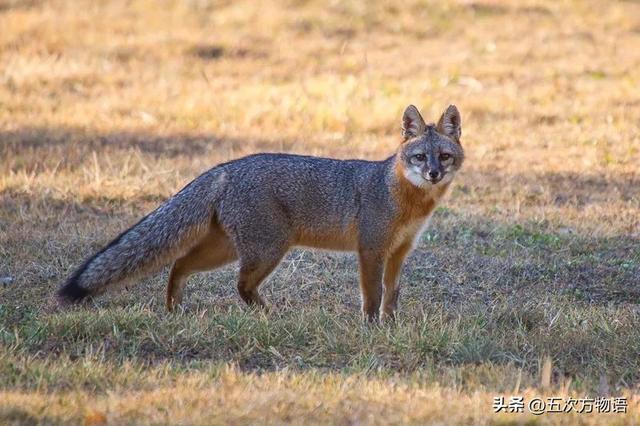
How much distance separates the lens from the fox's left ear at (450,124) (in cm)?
707

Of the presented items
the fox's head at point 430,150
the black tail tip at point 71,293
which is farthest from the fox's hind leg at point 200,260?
the fox's head at point 430,150

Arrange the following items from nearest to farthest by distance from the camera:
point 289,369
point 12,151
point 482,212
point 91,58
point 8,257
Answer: point 289,369
point 8,257
point 482,212
point 12,151
point 91,58

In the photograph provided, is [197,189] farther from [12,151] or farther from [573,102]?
[573,102]

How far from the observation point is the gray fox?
6.70m

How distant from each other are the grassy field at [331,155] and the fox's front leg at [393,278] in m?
0.17

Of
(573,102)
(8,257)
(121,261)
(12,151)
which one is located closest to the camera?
(121,261)

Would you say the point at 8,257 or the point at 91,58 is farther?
the point at 91,58

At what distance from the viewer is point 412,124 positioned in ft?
23.3

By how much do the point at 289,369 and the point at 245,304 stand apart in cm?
A: 137

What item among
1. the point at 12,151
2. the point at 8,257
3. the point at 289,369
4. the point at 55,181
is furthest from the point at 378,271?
the point at 12,151

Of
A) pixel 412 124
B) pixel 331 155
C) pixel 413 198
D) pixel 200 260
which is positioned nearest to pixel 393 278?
pixel 413 198

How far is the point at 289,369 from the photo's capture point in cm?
571

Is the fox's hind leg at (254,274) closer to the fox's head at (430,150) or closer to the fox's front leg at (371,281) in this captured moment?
the fox's front leg at (371,281)

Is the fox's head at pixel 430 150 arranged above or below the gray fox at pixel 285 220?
above
